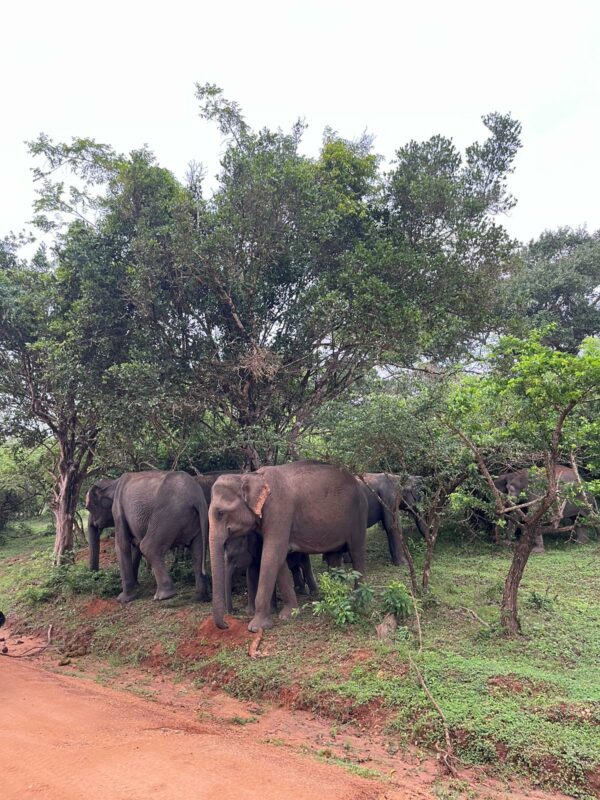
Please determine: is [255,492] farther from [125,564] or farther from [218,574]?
[125,564]

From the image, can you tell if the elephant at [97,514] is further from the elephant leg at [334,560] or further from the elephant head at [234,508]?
the elephant leg at [334,560]

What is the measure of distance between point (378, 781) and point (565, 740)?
1853 mm

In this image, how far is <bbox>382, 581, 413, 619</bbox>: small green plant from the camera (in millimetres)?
8633

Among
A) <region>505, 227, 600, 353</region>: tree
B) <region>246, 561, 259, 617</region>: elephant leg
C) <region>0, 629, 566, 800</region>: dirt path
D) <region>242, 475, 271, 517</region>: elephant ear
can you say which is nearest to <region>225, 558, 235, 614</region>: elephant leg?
<region>246, 561, 259, 617</region>: elephant leg

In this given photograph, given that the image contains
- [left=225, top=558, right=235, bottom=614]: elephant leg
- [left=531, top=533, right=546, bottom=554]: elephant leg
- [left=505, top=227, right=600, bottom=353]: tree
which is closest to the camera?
[left=225, top=558, right=235, bottom=614]: elephant leg

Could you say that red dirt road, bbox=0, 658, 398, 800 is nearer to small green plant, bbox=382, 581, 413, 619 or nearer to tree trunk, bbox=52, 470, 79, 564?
small green plant, bbox=382, 581, 413, 619

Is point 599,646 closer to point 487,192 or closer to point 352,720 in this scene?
point 352,720

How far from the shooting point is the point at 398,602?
8.62 meters

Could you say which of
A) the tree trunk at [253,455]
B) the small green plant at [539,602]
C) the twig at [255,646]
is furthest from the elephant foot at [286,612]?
the small green plant at [539,602]

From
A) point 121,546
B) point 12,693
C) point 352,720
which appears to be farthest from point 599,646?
point 121,546

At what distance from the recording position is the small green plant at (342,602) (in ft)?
28.3

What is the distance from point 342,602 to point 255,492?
2.22m

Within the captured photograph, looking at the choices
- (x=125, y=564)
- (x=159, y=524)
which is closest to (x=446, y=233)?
(x=159, y=524)

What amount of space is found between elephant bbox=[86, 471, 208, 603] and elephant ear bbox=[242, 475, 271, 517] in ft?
7.36
